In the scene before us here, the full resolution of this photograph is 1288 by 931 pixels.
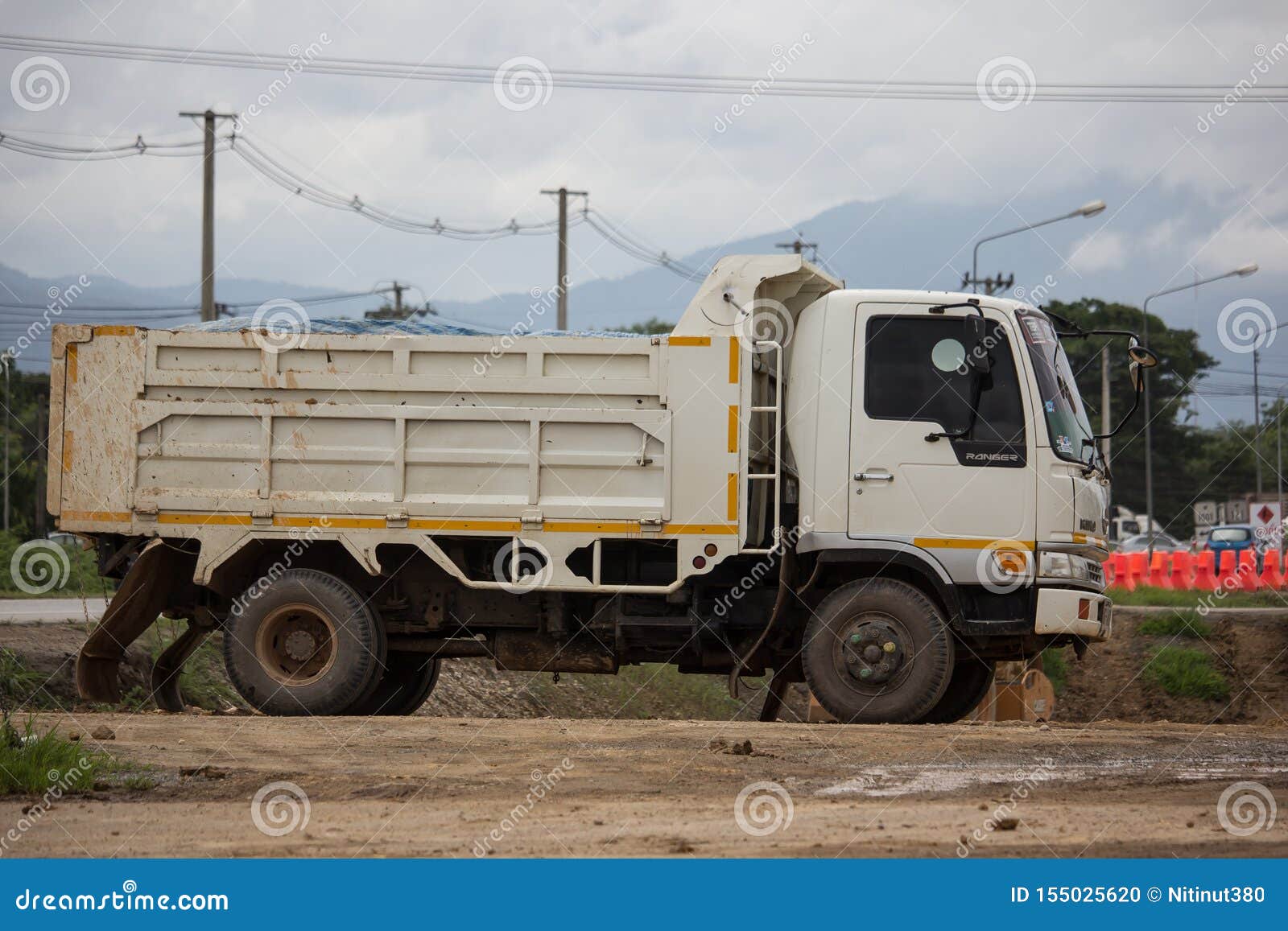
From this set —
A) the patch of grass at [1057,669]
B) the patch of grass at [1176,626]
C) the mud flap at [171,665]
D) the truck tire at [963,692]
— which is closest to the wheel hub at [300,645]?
the mud flap at [171,665]

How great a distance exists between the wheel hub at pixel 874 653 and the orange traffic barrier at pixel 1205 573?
63.7 feet

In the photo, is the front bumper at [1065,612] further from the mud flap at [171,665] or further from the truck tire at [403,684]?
the mud flap at [171,665]

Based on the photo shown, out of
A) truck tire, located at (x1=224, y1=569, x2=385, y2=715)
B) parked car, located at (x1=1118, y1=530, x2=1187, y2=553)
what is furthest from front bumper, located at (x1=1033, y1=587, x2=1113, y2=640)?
parked car, located at (x1=1118, y1=530, x2=1187, y2=553)

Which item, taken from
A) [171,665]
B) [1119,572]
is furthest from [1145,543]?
[171,665]

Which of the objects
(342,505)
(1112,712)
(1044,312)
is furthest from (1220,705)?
(342,505)

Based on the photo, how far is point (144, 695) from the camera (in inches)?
520

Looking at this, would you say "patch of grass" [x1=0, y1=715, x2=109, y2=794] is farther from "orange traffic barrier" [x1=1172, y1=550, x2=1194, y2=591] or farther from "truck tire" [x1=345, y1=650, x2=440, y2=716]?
"orange traffic barrier" [x1=1172, y1=550, x2=1194, y2=591]

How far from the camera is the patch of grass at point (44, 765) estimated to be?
725 centimetres

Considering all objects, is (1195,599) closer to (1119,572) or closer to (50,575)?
(1119,572)

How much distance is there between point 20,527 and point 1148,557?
934 inches

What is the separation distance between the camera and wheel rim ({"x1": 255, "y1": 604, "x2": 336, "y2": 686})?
34.3 feet

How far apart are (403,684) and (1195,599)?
16027 millimetres

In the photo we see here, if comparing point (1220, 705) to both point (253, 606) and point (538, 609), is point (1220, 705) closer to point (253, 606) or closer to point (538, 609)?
point (538, 609)

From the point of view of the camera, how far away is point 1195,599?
24.0 metres
